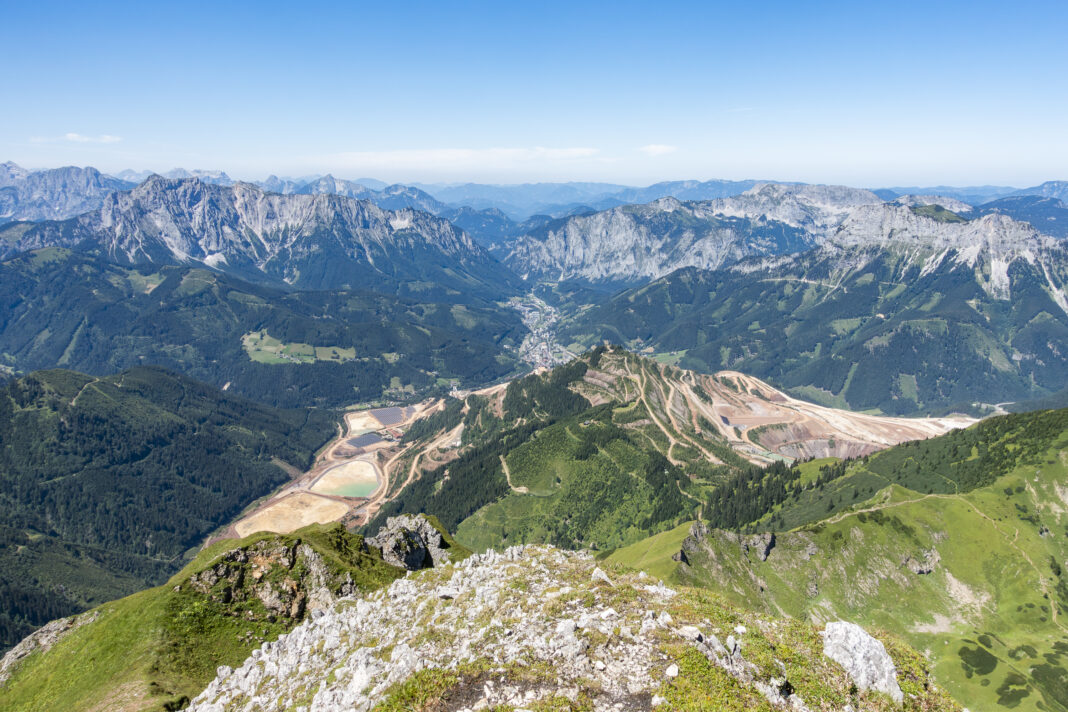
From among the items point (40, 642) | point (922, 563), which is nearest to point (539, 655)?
point (40, 642)

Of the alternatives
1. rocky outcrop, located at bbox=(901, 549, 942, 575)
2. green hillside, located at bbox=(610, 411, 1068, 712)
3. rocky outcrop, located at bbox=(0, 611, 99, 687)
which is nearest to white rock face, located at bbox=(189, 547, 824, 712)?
rocky outcrop, located at bbox=(0, 611, 99, 687)

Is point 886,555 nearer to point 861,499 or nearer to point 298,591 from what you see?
point 861,499

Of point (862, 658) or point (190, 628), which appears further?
point (190, 628)

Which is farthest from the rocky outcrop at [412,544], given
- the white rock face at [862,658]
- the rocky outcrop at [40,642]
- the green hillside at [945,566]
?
the white rock face at [862,658]

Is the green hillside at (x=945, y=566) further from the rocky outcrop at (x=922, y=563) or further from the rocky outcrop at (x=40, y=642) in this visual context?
the rocky outcrop at (x=40, y=642)

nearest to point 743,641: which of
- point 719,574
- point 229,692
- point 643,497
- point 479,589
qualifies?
point 479,589

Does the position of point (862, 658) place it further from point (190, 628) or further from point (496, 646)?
point (190, 628)
